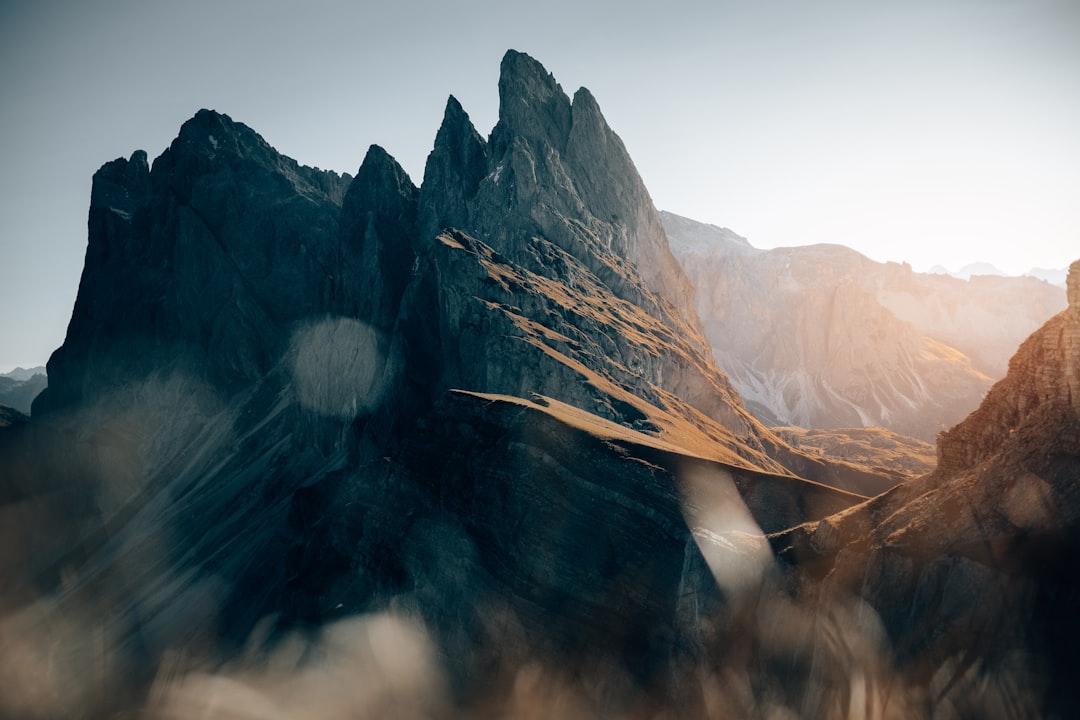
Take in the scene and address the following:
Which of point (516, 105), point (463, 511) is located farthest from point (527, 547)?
point (516, 105)

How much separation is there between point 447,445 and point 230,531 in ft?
321

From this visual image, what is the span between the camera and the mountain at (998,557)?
43.8m

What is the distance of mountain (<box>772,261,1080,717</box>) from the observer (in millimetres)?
43781

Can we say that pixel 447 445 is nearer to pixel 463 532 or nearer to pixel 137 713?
pixel 463 532

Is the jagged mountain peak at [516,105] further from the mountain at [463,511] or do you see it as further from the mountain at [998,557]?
the mountain at [998,557]

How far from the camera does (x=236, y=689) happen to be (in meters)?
99.2

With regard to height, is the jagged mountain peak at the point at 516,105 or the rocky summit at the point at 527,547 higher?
the jagged mountain peak at the point at 516,105

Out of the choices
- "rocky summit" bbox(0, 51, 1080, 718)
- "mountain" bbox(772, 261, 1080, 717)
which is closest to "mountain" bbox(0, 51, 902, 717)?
"rocky summit" bbox(0, 51, 1080, 718)

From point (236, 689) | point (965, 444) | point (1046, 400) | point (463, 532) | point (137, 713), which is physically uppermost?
point (1046, 400)

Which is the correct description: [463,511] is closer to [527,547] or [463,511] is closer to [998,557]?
[527,547]

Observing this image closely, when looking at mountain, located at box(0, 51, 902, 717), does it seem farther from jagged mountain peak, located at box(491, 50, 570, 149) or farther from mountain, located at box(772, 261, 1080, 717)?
mountain, located at box(772, 261, 1080, 717)

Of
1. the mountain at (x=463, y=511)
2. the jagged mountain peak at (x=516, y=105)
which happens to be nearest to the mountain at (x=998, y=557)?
the mountain at (x=463, y=511)

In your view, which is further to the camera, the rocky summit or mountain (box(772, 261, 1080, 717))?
the rocky summit

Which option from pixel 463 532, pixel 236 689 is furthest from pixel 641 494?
pixel 236 689
